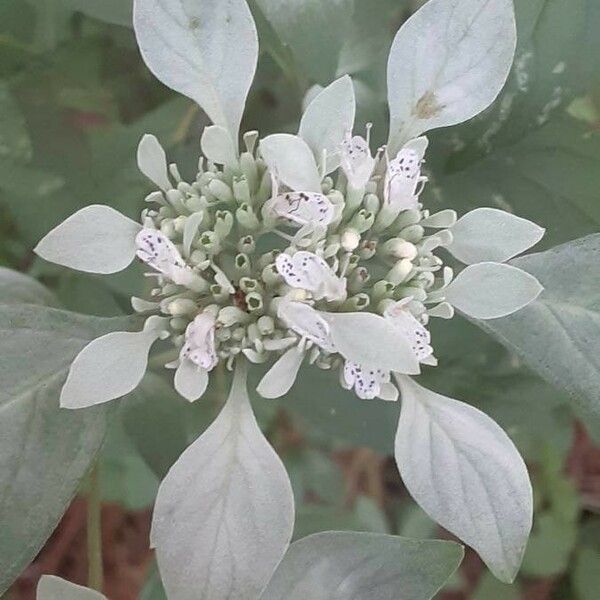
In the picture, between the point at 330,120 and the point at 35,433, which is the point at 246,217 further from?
the point at 35,433

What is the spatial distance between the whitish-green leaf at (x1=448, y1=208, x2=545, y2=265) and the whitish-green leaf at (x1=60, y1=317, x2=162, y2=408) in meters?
0.20

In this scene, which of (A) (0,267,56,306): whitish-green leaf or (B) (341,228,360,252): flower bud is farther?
(A) (0,267,56,306): whitish-green leaf

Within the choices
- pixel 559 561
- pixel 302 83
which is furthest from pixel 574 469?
pixel 302 83

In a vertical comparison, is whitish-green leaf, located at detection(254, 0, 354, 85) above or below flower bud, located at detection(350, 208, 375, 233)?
above

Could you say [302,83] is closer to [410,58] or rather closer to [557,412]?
[410,58]

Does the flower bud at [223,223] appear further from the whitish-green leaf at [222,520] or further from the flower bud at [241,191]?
the whitish-green leaf at [222,520]

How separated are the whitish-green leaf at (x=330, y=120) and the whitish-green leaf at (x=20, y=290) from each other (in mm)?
293

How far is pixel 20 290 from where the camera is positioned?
0.71 meters

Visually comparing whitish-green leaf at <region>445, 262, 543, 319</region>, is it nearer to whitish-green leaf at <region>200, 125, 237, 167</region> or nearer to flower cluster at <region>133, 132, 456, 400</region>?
flower cluster at <region>133, 132, 456, 400</region>

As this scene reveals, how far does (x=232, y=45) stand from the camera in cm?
54

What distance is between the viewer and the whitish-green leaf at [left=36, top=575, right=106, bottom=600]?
22.2 inches

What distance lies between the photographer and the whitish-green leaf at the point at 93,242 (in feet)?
1.58

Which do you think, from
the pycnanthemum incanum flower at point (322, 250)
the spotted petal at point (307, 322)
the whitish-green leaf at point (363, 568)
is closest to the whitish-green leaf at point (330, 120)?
the pycnanthemum incanum flower at point (322, 250)

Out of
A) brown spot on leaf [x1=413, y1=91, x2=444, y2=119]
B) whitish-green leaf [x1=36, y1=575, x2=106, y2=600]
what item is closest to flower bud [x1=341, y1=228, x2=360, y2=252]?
brown spot on leaf [x1=413, y1=91, x2=444, y2=119]
